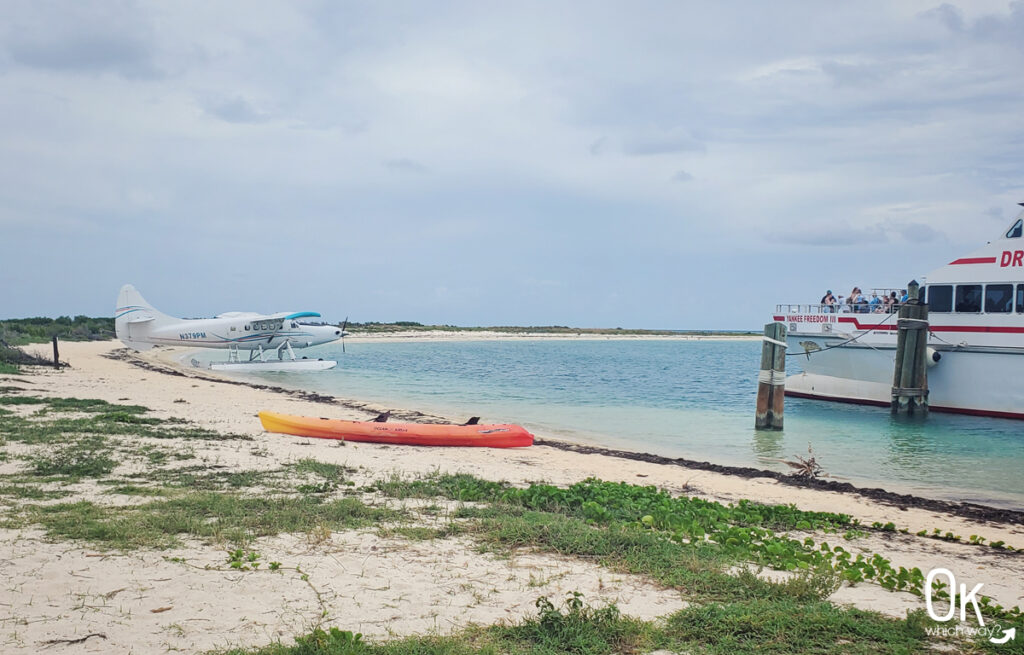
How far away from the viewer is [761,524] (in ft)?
27.8

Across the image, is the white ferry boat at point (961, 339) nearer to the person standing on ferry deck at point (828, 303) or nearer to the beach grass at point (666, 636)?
the person standing on ferry deck at point (828, 303)

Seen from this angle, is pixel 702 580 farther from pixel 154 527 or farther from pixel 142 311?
pixel 142 311

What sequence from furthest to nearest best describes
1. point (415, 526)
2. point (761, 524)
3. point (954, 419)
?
point (954, 419)
point (761, 524)
point (415, 526)

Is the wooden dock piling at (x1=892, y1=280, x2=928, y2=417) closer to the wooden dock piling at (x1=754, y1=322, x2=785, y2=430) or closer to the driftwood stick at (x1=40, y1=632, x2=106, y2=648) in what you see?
the wooden dock piling at (x1=754, y1=322, x2=785, y2=430)

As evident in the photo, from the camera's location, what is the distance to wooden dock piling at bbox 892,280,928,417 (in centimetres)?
2417

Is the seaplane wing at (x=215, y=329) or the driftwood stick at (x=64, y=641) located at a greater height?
the seaplane wing at (x=215, y=329)

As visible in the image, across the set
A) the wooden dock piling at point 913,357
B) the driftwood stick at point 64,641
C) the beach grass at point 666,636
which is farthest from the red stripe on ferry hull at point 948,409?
the driftwood stick at point 64,641

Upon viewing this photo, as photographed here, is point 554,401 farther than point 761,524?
Yes

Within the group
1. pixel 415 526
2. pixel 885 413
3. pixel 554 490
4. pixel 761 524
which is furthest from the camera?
pixel 885 413

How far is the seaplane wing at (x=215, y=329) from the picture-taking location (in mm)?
36281

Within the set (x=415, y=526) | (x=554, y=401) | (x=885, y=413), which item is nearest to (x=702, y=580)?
(x=415, y=526)

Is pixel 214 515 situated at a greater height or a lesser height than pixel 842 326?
lesser

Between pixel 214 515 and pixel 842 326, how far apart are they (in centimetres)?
2635

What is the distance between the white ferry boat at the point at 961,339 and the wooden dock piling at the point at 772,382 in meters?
7.66
